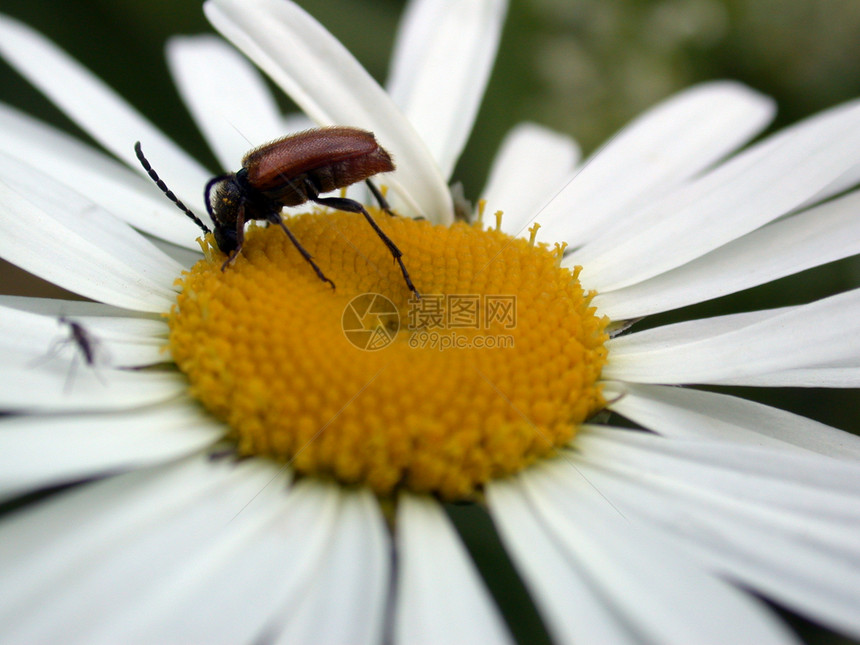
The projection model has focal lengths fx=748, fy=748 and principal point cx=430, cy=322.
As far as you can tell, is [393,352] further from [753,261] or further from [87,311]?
[753,261]

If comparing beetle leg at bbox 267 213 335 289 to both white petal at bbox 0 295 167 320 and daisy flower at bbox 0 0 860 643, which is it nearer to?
daisy flower at bbox 0 0 860 643

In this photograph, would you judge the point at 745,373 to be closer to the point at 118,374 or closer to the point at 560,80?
the point at 118,374

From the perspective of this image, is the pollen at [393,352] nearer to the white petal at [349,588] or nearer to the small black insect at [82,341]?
the white petal at [349,588]

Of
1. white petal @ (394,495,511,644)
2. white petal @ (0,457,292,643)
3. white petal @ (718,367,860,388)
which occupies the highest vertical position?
white petal @ (718,367,860,388)

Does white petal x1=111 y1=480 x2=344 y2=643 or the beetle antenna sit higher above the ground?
the beetle antenna

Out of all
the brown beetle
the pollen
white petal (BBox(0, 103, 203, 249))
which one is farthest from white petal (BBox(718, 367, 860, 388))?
white petal (BBox(0, 103, 203, 249))

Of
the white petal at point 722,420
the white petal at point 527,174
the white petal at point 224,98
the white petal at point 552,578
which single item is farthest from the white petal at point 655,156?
the white petal at point 224,98

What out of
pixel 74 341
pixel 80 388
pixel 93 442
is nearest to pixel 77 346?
pixel 74 341
